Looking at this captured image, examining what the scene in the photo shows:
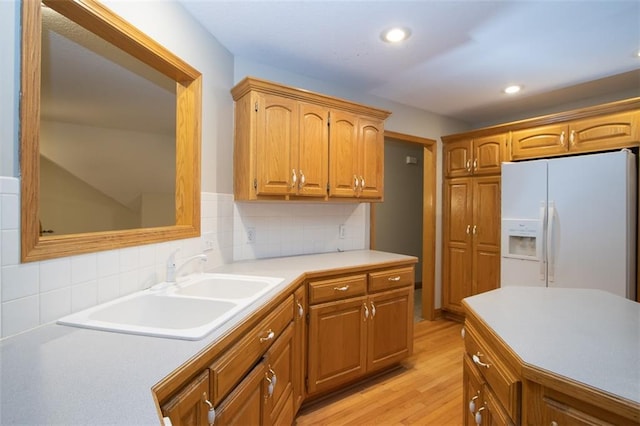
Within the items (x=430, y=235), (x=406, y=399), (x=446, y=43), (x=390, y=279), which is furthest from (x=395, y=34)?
(x=406, y=399)

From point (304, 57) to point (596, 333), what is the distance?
225 centimetres

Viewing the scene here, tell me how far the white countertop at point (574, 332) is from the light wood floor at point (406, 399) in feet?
3.46

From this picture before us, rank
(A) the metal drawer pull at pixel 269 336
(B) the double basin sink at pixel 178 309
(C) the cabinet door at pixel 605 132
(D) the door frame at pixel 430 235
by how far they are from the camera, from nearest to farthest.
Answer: (B) the double basin sink at pixel 178 309, (A) the metal drawer pull at pixel 269 336, (C) the cabinet door at pixel 605 132, (D) the door frame at pixel 430 235

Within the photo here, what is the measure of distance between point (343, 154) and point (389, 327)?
1383mm

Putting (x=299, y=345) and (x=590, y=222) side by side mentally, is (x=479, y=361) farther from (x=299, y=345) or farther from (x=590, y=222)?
(x=590, y=222)

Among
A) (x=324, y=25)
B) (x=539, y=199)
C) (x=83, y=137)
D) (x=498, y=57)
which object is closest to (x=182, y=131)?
(x=324, y=25)

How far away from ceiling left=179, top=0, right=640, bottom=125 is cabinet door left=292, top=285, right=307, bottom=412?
164 cm

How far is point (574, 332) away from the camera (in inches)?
36.7

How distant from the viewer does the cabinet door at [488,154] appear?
9.92ft

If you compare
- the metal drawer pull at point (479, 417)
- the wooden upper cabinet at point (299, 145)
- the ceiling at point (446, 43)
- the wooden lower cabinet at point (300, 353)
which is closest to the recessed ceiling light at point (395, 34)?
the ceiling at point (446, 43)

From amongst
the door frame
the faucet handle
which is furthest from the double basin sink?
the door frame

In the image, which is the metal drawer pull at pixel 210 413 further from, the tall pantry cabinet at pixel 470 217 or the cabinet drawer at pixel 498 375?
the tall pantry cabinet at pixel 470 217

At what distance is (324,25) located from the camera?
1833 mm

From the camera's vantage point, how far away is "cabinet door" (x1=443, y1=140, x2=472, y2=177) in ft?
10.8
